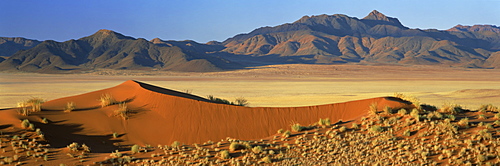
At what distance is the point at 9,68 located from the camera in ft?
388

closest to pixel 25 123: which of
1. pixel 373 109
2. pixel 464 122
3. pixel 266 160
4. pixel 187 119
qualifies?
pixel 187 119

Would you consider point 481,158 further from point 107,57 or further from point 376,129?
point 107,57

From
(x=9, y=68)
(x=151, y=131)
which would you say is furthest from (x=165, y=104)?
(x=9, y=68)

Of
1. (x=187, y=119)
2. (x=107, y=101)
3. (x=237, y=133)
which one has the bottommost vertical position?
(x=237, y=133)

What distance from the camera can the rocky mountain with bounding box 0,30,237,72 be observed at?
401 ft

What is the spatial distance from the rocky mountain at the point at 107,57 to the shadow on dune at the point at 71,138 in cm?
10594

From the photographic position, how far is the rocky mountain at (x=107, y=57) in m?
122

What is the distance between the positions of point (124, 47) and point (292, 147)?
148 meters

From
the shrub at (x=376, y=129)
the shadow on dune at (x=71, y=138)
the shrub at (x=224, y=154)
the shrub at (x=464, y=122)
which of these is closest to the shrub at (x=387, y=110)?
the shrub at (x=376, y=129)

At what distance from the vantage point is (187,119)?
1291cm

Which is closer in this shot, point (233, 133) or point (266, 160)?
point (266, 160)

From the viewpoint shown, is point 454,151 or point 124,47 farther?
point 124,47

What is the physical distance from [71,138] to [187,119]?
3014 millimetres

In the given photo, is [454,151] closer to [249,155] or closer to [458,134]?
[458,134]
